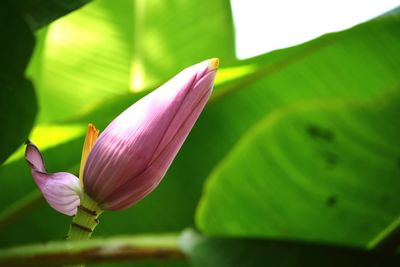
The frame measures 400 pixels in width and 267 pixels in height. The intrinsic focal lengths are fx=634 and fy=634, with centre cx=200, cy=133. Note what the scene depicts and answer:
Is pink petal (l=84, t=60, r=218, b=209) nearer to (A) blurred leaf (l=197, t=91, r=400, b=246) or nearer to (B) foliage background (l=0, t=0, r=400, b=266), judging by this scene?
(B) foliage background (l=0, t=0, r=400, b=266)

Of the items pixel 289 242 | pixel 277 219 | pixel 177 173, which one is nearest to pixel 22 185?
pixel 177 173

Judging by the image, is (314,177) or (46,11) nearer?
(46,11)

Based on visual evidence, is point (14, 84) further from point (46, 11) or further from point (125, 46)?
point (125, 46)

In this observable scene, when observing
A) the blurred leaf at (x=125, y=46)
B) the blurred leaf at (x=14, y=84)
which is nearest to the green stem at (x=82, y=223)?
the blurred leaf at (x=14, y=84)

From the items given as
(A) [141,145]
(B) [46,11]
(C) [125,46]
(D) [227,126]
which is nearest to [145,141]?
(A) [141,145]

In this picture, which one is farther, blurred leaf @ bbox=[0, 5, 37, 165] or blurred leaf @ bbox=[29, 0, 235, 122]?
blurred leaf @ bbox=[29, 0, 235, 122]

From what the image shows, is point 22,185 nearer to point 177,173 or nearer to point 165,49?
point 177,173

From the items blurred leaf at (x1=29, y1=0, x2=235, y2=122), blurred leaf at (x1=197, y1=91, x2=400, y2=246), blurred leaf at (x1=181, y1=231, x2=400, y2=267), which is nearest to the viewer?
blurred leaf at (x1=181, y1=231, x2=400, y2=267)

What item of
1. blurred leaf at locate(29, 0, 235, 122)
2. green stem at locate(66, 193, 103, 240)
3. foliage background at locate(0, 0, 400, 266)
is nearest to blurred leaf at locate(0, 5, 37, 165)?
foliage background at locate(0, 0, 400, 266)
